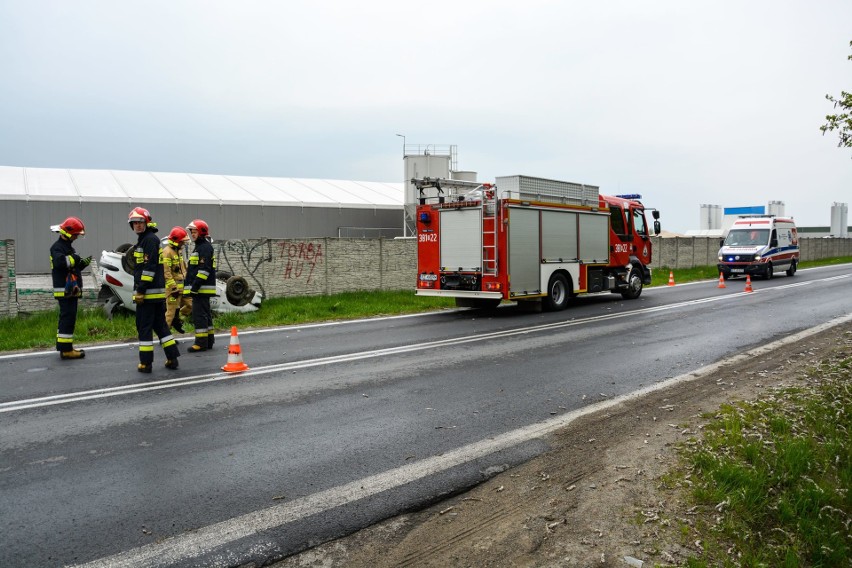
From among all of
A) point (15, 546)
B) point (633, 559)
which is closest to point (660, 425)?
point (633, 559)

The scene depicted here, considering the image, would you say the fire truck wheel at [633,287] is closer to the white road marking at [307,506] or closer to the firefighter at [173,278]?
the firefighter at [173,278]

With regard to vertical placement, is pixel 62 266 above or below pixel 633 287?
above

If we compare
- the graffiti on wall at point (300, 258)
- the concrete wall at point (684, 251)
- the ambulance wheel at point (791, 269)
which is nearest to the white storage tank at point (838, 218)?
the concrete wall at point (684, 251)

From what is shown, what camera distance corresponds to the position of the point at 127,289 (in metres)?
13.5

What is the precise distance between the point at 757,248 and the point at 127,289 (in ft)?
78.0

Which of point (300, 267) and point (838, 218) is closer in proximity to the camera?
point (300, 267)

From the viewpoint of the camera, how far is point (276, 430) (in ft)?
18.9

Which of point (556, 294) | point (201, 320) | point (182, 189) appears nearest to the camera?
point (201, 320)

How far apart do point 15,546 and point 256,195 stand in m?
29.0

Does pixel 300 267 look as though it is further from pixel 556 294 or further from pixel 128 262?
pixel 556 294

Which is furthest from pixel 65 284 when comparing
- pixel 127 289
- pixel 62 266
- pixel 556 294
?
pixel 556 294

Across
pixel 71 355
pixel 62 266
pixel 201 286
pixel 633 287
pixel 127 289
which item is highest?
pixel 62 266

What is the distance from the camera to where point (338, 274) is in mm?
19297

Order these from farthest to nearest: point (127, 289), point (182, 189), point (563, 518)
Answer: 1. point (182, 189)
2. point (127, 289)
3. point (563, 518)
